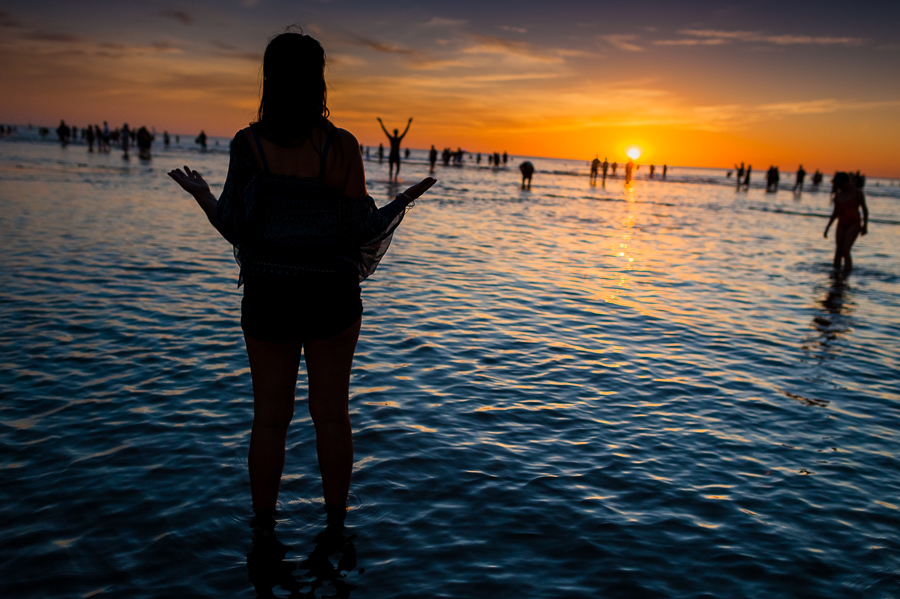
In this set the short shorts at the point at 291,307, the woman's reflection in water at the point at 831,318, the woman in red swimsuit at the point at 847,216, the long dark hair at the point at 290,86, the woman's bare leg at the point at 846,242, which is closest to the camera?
the long dark hair at the point at 290,86

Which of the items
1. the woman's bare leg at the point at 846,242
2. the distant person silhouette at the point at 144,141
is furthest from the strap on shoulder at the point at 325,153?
the distant person silhouette at the point at 144,141

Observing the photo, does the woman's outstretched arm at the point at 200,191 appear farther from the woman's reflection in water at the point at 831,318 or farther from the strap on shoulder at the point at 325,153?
the woman's reflection in water at the point at 831,318

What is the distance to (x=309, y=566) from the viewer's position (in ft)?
10.5

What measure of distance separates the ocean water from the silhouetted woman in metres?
1.10

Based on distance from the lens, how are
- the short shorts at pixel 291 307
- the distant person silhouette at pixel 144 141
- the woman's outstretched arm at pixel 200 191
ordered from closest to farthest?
the short shorts at pixel 291 307, the woman's outstretched arm at pixel 200 191, the distant person silhouette at pixel 144 141

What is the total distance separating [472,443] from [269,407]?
210 centimetres

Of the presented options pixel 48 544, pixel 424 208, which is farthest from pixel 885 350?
pixel 424 208

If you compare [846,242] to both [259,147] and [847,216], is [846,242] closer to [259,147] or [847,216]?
[847,216]

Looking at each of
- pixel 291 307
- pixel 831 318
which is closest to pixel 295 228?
pixel 291 307

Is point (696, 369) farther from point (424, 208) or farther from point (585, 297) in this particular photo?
point (424, 208)

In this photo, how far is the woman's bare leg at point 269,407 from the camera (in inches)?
117

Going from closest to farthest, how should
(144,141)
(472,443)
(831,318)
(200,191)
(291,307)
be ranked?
(291,307)
(200,191)
(472,443)
(831,318)
(144,141)

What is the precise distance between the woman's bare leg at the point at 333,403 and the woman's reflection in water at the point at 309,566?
0.67ft

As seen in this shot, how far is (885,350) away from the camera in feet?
26.9
